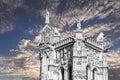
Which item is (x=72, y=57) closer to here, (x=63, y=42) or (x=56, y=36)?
(x=63, y=42)

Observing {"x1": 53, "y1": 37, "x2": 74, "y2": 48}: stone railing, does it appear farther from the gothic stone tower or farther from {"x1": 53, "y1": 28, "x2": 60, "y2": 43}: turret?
{"x1": 53, "y1": 28, "x2": 60, "y2": 43}: turret

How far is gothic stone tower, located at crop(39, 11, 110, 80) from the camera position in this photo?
7756cm

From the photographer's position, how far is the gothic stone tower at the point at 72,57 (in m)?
77.6

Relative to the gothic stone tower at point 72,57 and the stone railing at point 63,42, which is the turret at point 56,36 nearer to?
the gothic stone tower at point 72,57

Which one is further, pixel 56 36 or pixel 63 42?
pixel 56 36

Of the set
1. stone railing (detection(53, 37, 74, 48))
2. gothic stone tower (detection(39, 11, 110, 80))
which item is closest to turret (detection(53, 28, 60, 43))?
gothic stone tower (detection(39, 11, 110, 80))

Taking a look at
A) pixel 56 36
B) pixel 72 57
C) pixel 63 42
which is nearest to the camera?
pixel 72 57

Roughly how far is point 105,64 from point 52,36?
11854 millimetres

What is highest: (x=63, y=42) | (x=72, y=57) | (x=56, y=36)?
(x=56, y=36)

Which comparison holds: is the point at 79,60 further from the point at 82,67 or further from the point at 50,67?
the point at 50,67

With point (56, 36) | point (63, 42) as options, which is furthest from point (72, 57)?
point (56, 36)

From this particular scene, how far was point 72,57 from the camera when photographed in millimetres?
77938

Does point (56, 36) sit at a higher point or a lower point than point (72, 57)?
higher

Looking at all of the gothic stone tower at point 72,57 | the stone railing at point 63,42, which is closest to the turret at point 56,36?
the gothic stone tower at point 72,57
